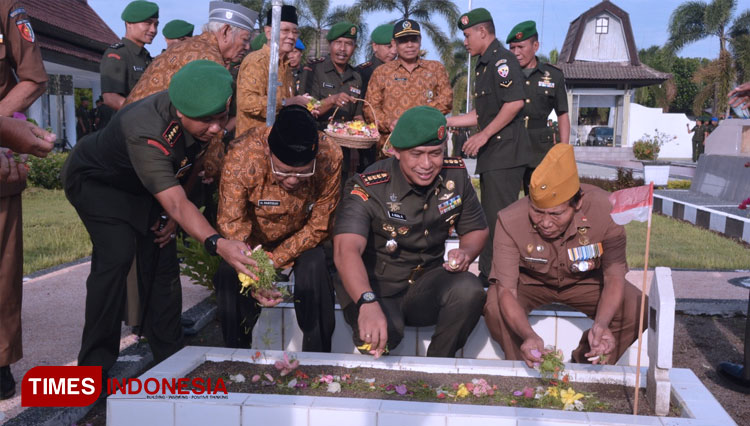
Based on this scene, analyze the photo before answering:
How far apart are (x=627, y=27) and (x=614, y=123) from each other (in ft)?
17.7

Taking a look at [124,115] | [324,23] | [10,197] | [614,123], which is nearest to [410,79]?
[124,115]

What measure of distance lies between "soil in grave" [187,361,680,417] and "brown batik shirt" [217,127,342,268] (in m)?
0.82

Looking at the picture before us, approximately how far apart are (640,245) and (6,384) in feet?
24.5

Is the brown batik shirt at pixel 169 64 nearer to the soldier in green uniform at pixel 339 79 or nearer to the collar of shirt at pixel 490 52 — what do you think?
the collar of shirt at pixel 490 52

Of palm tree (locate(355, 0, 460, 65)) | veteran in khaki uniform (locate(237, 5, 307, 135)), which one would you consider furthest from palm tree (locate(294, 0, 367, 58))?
veteran in khaki uniform (locate(237, 5, 307, 135))

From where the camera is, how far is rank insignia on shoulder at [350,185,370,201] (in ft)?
11.5

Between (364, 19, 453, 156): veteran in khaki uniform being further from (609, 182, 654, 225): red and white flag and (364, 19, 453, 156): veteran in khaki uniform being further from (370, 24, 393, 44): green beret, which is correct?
(609, 182, 654, 225): red and white flag

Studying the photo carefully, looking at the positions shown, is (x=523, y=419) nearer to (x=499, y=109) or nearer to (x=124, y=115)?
(x=124, y=115)

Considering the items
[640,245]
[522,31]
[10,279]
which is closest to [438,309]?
[10,279]

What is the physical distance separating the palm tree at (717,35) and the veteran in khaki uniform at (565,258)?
114 feet

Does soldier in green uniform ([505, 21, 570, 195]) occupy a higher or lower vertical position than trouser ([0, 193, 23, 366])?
higher

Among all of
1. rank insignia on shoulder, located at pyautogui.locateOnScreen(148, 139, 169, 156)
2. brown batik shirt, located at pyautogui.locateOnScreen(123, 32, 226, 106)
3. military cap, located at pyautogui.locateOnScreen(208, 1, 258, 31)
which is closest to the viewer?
rank insignia on shoulder, located at pyautogui.locateOnScreen(148, 139, 169, 156)

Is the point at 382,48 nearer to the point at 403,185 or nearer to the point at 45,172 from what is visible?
the point at 403,185

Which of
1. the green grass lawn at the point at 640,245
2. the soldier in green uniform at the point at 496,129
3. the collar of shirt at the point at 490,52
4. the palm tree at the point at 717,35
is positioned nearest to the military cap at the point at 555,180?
the soldier in green uniform at the point at 496,129
